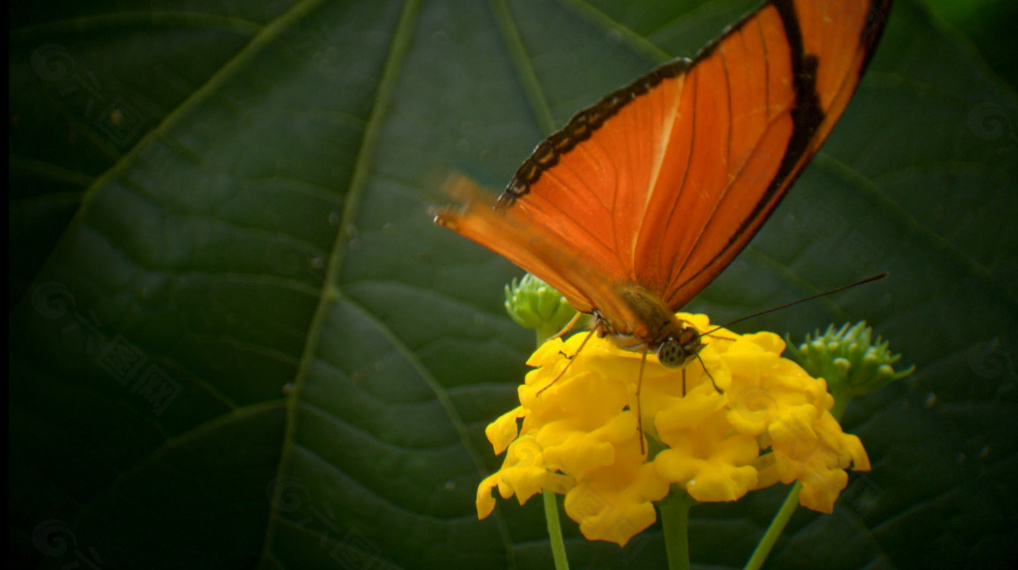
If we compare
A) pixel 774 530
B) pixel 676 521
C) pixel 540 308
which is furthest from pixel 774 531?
pixel 540 308

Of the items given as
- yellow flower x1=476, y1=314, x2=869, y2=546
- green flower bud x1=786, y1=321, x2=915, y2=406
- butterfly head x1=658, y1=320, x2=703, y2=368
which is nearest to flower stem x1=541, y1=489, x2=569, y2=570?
yellow flower x1=476, y1=314, x2=869, y2=546

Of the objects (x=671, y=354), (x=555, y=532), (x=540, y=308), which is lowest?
(x=555, y=532)

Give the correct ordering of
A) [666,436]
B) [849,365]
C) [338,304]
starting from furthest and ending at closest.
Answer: [338,304], [849,365], [666,436]

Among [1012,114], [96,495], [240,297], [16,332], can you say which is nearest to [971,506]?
[1012,114]

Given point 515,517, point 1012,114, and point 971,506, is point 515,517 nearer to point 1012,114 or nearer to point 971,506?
point 971,506

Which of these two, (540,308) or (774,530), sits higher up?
(540,308)

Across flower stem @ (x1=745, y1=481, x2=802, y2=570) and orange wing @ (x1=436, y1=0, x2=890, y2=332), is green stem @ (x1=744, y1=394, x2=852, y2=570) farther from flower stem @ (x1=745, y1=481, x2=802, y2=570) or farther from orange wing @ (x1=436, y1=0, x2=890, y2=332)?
orange wing @ (x1=436, y1=0, x2=890, y2=332)

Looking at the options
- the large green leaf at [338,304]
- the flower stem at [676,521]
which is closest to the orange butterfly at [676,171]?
the flower stem at [676,521]

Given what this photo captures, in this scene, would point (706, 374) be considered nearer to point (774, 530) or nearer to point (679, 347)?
point (679, 347)
